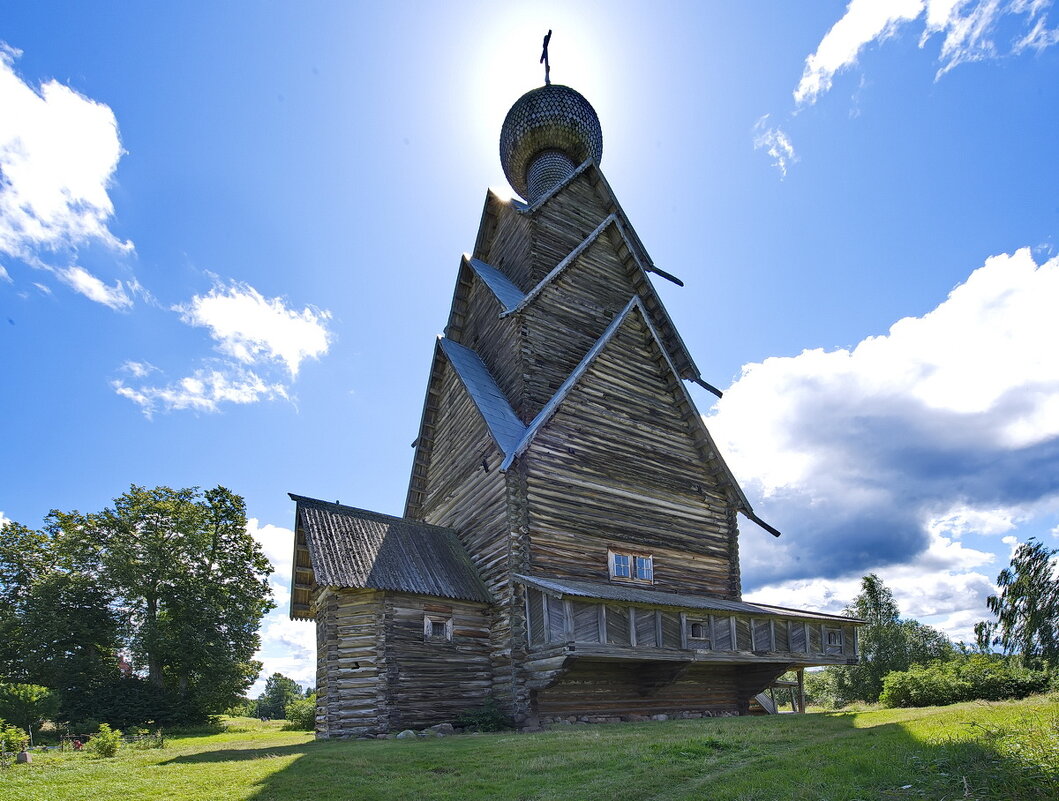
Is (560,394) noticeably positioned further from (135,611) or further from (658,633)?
(135,611)

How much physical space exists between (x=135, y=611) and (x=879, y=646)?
51.7 m

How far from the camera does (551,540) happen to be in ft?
60.6

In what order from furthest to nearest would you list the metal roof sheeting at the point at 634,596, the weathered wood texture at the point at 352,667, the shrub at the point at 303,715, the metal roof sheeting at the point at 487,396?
the shrub at the point at 303,715 < the metal roof sheeting at the point at 487,396 < the weathered wood texture at the point at 352,667 < the metal roof sheeting at the point at 634,596

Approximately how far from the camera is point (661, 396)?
23.9 meters

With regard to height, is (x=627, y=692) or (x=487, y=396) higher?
(x=487, y=396)

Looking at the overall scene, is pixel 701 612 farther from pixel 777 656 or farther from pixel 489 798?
pixel 489 798

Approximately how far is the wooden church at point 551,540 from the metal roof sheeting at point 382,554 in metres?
0.07

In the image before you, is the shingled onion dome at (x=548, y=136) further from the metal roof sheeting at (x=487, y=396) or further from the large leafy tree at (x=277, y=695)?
the large leafy tree at (x=277, y=695)

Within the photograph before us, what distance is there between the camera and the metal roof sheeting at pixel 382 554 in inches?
651

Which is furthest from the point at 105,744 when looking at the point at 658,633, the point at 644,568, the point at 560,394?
the point at 644,568

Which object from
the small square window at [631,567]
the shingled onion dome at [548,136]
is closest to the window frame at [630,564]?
the small square window at [631,567]

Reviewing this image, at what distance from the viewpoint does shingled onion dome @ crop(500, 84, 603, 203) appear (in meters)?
31.2

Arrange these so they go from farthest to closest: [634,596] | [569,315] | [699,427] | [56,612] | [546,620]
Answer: [56,612] → [569,315] → [699,427] → [634,596] → [546,620]

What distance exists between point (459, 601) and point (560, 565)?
3125mm
